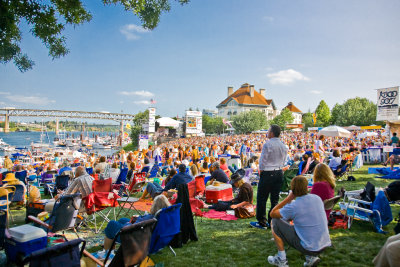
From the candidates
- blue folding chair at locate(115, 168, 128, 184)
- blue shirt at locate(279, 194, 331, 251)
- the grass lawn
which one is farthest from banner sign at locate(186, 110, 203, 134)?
blue shirt at locate(279, 194, 331, 251)

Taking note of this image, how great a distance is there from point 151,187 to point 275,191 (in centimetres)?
Answer: 338

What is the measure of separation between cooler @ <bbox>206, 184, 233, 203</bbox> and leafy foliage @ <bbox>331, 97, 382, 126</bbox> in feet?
191

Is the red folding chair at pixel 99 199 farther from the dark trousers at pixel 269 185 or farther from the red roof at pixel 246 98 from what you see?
the red roof at pixel 246 98

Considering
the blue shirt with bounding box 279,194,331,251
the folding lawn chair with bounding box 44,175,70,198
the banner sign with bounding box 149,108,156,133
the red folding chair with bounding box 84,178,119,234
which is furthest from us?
the banner sign with bounding box 149,108,156,133

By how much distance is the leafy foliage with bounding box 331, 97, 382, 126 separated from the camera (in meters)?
55.1

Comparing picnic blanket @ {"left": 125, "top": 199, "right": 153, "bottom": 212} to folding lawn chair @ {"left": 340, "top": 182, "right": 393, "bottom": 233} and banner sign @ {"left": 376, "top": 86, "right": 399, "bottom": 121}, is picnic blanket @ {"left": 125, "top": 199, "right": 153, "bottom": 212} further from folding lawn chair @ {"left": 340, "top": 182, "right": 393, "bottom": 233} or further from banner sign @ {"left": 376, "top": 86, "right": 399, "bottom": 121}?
banner sign @ {"left": 376, "top": 86, "right": 399, "bottom": 121}

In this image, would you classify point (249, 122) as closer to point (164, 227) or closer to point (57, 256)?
point (164, 227)

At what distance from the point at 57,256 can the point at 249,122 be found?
6398 centimetres

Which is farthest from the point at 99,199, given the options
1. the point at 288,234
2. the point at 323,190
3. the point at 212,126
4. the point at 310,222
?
the point at 212,126

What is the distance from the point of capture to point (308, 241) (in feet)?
11.0

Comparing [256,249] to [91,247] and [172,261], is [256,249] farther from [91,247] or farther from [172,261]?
[91,247]

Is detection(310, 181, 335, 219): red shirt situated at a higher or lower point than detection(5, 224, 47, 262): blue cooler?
higher

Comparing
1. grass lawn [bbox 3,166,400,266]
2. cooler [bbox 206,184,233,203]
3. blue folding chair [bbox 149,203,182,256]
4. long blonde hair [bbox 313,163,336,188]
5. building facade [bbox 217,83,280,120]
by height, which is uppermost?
building facade [bbox 217,83,280,120]

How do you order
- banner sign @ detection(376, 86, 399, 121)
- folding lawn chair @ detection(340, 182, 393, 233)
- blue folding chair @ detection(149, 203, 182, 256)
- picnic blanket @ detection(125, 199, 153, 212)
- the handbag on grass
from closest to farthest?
1. blue folding chair @ detection(149, 203, 182, 256)
2. folding lawn chair @ detection(340, 182, 393, 233)
3. the handbag on grass
4. picnic blanket @ detection(125, 199, 153, 212)
5. banner sign @ detection(376, 86, 399, 121)
